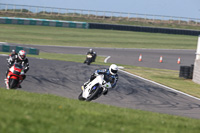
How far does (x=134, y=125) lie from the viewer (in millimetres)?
7297

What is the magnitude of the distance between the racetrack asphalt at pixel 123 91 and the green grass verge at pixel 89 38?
2564cm

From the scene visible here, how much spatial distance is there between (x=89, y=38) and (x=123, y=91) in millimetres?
36521

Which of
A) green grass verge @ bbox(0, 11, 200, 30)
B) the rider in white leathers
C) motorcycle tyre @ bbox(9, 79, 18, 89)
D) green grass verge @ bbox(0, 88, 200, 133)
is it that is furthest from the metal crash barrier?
green grass verge @ bbox(0, 11, 200, 30)

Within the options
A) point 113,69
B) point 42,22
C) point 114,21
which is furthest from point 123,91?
point 114,21

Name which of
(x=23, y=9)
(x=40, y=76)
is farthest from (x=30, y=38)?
(x=40, y=76)

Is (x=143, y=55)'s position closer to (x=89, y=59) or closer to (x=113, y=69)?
(x=89, y=59)

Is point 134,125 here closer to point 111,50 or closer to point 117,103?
point 117,103

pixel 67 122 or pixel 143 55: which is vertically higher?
pixel 67 122

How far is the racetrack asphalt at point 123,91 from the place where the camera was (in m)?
14.6

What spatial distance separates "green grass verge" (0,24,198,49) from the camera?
4856 centimetres

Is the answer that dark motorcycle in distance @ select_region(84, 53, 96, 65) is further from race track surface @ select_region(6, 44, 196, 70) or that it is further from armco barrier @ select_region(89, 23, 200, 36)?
armco barrier @ select_region(89, 23, 200, 36)

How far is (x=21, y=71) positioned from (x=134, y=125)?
6985 mm

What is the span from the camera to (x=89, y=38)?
176 ft

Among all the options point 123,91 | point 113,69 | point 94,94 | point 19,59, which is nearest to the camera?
point 94,94
